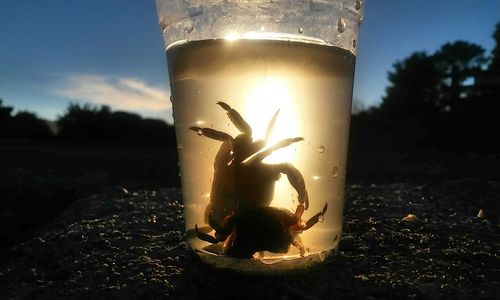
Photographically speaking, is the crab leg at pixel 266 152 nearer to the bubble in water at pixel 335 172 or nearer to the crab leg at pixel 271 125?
the crab leg at pixel 271 125

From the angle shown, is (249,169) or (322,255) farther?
(322,255)

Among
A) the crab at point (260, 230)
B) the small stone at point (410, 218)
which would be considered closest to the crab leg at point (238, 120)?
the crab at point (260, 230)

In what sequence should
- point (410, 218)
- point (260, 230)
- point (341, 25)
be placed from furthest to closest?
point (410, 218)
point (341, 25)
point (260, 230)

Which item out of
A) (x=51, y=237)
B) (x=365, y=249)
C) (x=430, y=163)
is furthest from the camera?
(x=430, y=163)

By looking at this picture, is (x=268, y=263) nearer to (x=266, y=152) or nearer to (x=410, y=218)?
(x=266, y=152)

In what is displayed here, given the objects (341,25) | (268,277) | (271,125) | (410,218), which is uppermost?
(341,25)

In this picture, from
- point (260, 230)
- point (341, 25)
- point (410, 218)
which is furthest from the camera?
point (410, 218)

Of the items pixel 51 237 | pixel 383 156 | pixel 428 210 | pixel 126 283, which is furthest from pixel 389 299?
pixel 383 156

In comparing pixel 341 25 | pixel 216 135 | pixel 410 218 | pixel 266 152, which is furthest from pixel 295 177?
pixel 410 218

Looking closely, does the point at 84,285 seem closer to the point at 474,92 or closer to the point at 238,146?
the point at 238,146
